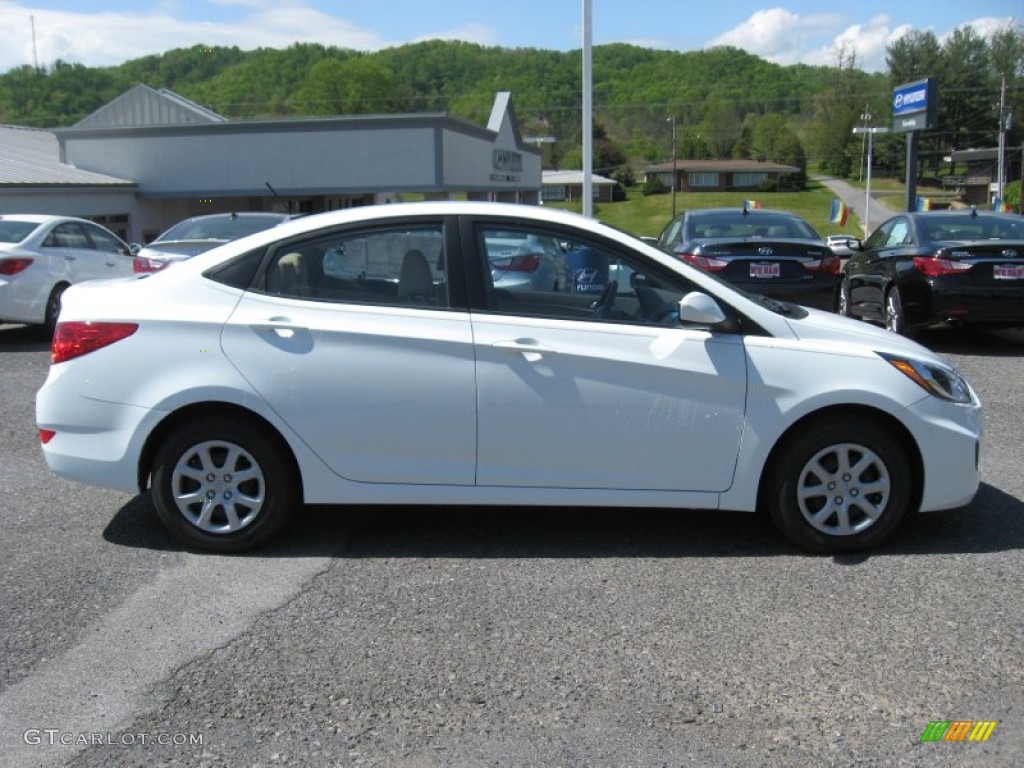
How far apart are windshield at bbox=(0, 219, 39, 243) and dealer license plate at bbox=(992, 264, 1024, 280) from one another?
11.2 m

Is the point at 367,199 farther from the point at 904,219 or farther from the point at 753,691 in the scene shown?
the point at 753,691

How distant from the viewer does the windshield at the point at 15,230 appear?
12.2 metres

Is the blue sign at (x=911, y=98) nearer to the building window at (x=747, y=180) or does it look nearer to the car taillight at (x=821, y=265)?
the car taillight at (x=821, y=265)

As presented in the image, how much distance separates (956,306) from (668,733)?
28.2 ft

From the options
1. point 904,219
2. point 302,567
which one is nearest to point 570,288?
point 302,567

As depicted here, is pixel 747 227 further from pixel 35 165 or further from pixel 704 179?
pixel 704 179

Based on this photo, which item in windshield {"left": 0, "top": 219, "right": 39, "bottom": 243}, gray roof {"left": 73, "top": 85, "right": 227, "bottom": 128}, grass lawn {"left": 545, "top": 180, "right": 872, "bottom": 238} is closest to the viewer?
windshield {"left": 0, "top": 219, "right": 39, "bottom": 243}

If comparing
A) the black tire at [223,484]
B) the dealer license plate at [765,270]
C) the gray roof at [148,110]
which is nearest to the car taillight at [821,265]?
the dealer license plate at [765,270]

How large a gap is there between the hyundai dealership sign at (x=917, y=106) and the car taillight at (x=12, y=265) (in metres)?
19.3

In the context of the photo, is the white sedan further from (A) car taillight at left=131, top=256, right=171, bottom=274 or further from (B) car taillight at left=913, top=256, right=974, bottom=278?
(A) car taillight at left=131, top=256, right=171, bottom=274

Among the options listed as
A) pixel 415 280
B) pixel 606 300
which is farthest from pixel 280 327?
pixel 606 300

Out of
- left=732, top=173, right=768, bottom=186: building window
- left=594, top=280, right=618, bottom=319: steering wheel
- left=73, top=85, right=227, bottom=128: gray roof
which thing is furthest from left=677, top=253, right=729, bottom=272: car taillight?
left=732, top=173, right=768, bottom=186: building window

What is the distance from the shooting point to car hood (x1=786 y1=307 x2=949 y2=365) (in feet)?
15.8

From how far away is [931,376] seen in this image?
4781mm
